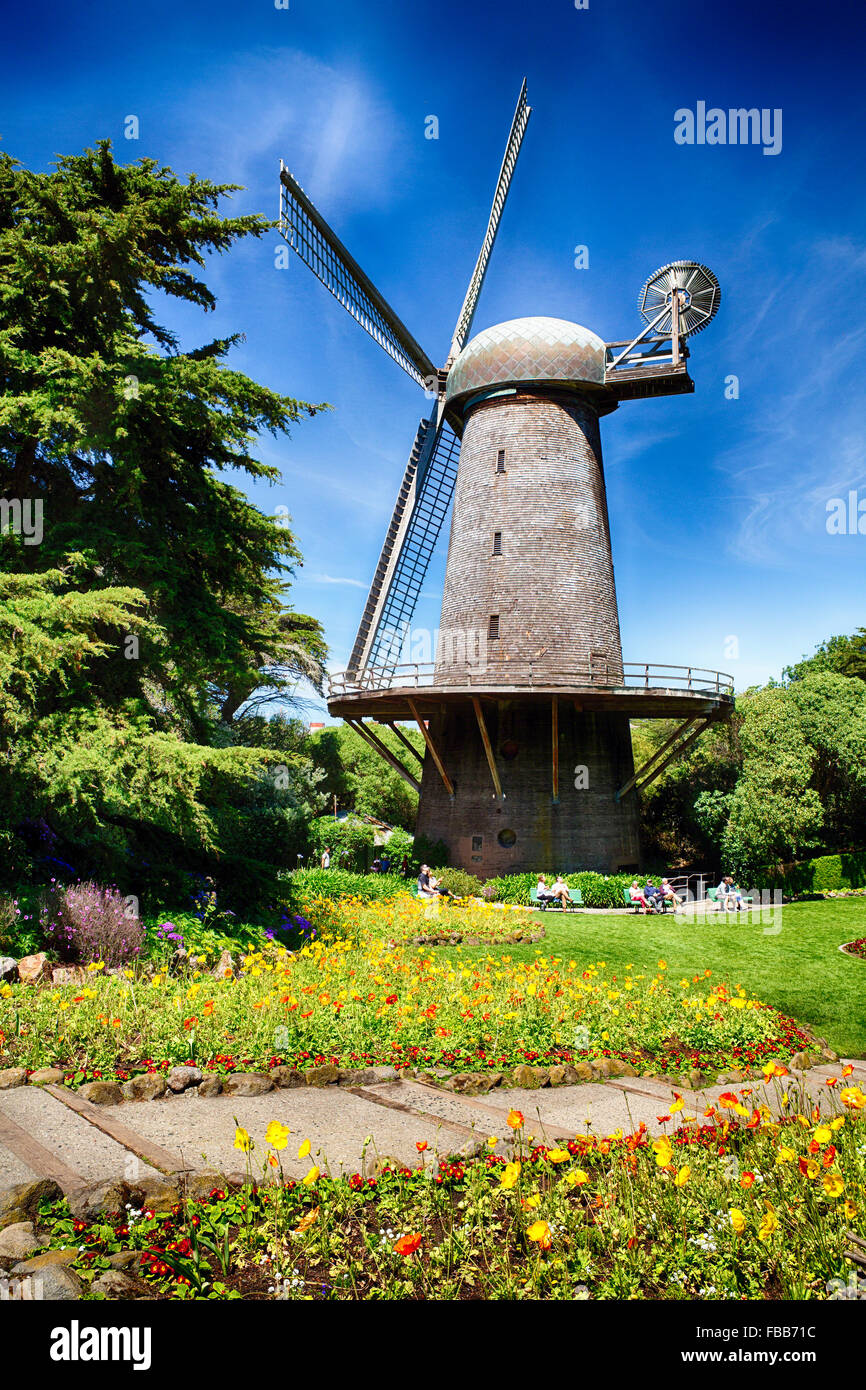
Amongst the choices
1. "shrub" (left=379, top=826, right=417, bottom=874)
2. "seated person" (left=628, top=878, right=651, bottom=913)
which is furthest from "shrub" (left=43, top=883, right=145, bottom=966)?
"shrub" (left=379, top=826, right=417, bottom=874)

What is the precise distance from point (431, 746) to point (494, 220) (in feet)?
62.8

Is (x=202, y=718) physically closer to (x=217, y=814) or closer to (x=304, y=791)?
(x=217, y=814)

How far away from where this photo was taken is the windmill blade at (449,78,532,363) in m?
27.5

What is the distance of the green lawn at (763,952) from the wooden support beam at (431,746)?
4.98 meters

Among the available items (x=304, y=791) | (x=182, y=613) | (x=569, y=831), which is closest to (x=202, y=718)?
(x=182, y=613)

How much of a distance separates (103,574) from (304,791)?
17.4 m

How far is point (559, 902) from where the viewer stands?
1991 centimetres

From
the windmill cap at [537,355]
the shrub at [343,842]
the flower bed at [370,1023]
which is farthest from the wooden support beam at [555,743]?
the flower bed at [370,1023]

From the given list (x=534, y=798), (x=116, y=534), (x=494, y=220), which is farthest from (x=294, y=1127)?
(x=494, y=220)

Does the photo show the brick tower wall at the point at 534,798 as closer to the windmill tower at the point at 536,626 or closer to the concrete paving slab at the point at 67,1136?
the windmill tower at the point at 536,626

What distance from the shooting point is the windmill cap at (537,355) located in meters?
22.3

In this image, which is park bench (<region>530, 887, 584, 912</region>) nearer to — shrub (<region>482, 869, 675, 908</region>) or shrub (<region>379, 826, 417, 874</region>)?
shrub (<region>482, 869, 675, 908</region>)

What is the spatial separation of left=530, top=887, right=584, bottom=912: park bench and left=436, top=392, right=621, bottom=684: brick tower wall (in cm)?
562

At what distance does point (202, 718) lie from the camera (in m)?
12.2
